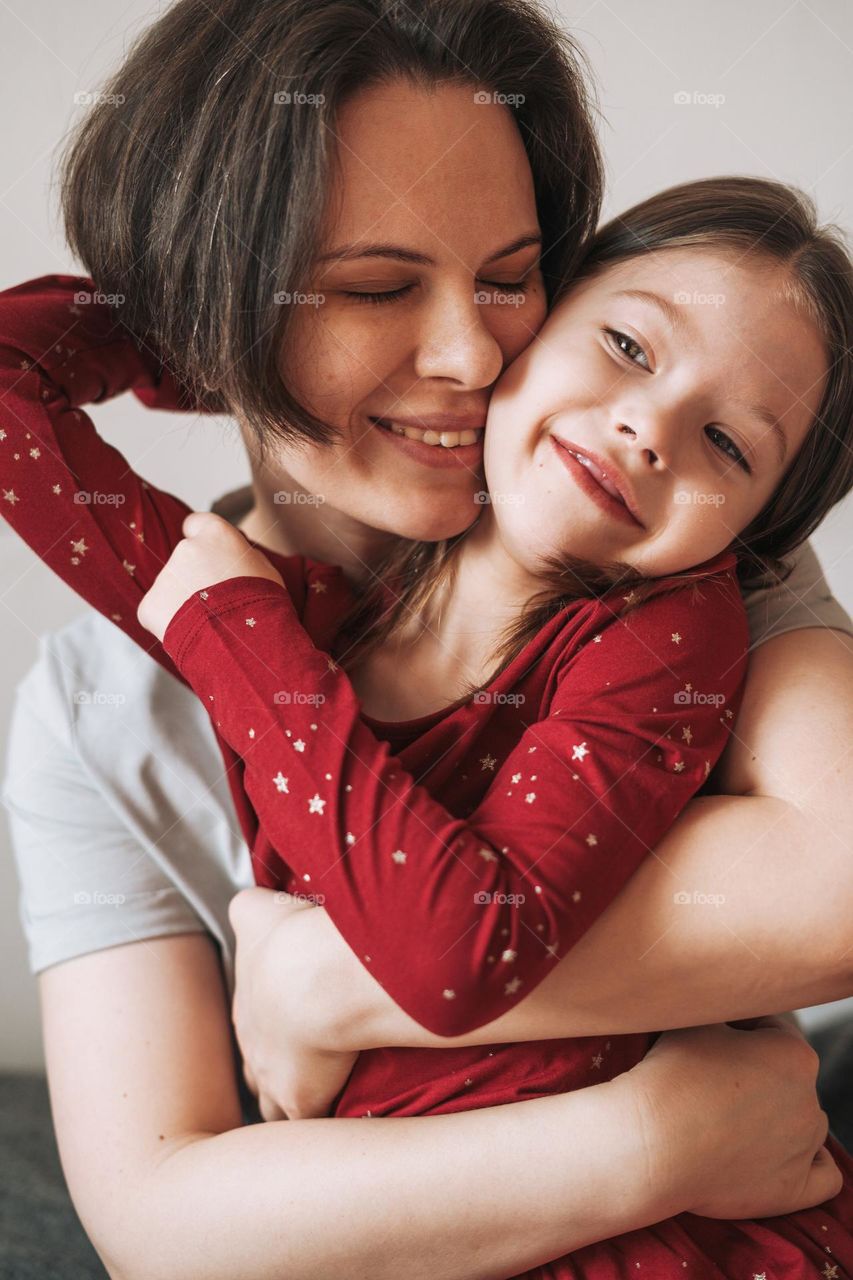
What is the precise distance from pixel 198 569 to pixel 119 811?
0.41 metres

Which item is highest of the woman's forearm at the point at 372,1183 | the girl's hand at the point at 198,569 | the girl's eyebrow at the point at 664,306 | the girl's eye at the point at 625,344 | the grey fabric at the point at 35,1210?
the girl's eyebrow at the point at 664,306

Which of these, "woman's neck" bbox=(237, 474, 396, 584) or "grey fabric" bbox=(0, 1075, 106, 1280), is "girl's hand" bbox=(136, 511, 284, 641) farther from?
"grey fabric" bbox=(0, 1075, 106, 1280)

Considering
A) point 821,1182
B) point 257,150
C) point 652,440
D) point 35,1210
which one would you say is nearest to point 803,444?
point 652,440

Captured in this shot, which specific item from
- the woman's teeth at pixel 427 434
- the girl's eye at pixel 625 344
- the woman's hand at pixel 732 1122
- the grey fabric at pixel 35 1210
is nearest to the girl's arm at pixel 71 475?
the woman's teeth at pixel 427 434

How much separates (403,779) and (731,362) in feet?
1.68

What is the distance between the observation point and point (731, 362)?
1.14 meters

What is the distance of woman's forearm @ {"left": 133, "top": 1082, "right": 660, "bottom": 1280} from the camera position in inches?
41.2

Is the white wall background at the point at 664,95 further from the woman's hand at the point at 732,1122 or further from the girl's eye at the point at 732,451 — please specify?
the woman's hand at the point at 732,1122

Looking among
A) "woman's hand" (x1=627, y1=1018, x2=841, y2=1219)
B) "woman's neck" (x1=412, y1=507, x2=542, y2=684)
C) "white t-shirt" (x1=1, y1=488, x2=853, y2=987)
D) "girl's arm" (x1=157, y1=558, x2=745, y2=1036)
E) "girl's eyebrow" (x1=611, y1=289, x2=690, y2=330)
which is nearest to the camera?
"girl's arm" (x1=157, y1=558, x2=745, y2=1036)

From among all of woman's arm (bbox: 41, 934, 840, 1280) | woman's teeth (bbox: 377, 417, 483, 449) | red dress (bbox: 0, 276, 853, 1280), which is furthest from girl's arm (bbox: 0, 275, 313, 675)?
woman's arm (bbox: 41, 934, 840, 1280)

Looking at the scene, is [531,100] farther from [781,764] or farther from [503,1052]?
[503,1052]

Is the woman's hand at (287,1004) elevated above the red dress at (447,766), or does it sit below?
below

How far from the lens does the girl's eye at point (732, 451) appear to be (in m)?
1.18

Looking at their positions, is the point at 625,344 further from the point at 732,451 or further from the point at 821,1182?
the point at 821,1182
